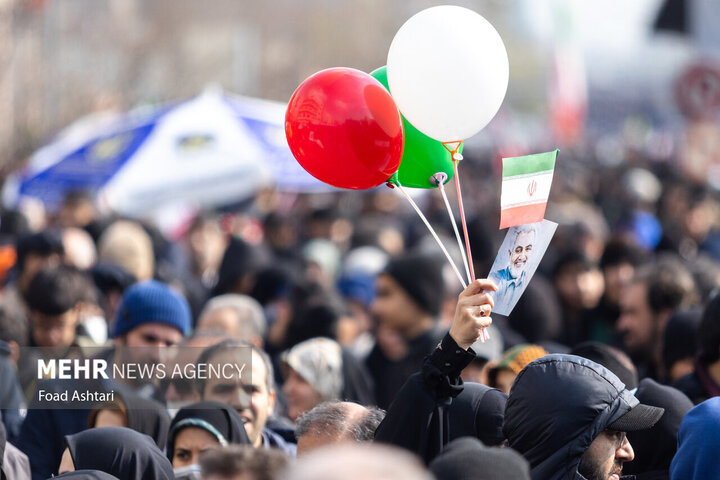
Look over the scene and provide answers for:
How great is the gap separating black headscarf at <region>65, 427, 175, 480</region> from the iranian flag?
1.41 metres

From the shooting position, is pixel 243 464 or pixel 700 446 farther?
pixel 700 446

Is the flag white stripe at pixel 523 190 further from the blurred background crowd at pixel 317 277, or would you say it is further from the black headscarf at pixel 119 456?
the black headscarf at pixel 119 456

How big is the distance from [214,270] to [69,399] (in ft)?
17.5

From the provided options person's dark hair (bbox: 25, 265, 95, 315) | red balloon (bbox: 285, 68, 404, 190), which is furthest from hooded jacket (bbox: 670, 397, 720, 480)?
person's dark hair (bbox: 25, 265, 95, 315)

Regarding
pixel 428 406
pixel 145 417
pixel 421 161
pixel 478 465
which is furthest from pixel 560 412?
pixel 145 417

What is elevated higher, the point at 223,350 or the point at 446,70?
the point at 446,70

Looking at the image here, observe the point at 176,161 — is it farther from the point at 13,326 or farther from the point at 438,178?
the point at 438,178

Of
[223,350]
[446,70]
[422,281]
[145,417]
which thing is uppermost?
[446,70]

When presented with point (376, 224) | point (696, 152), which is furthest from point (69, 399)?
point (696, 152)

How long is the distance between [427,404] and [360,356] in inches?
135

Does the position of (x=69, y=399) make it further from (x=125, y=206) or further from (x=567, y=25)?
(x=567, y=25)

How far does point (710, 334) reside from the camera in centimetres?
456

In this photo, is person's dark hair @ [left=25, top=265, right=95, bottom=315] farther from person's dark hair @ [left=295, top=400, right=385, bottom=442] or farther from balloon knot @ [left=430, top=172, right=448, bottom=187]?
balloon knot @ [left=430, top=172, right=448, bottom=187]

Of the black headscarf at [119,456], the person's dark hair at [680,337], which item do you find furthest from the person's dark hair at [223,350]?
the person's dark hair at [680,337]
